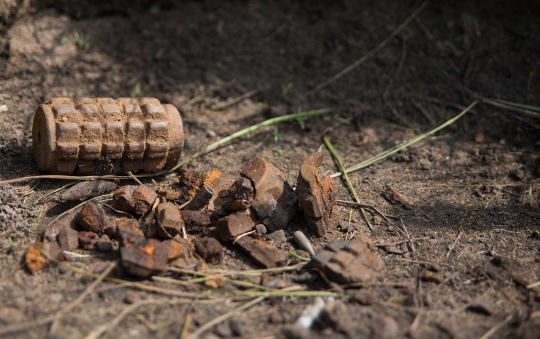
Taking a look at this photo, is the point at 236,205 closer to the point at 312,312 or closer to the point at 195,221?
the point at 195,221

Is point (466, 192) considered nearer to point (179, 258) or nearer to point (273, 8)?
point (179, 258)

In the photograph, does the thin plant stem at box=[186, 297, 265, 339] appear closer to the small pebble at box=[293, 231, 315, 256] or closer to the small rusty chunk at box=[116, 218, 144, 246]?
the small pebble at box=[293, 231, 315, 256]

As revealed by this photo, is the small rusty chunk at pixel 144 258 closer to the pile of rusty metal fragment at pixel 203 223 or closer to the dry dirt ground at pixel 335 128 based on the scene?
the pile of rusty metal fragment at pixel 203 223

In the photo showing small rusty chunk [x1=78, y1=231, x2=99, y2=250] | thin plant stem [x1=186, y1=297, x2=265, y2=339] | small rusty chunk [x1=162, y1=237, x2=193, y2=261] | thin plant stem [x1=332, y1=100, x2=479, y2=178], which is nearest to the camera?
thin plant stem [x1=186, y1=297, x2=265, y2=339]

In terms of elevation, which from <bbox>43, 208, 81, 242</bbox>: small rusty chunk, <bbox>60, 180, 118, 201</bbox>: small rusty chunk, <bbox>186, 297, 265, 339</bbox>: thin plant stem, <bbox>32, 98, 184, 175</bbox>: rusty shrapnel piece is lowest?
<bbox>186, 297, 265, 339</bbox>: thin plant stem

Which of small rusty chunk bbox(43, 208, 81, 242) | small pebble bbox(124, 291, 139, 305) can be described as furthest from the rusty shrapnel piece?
small pebble bbox(124, 291, 139, 305)

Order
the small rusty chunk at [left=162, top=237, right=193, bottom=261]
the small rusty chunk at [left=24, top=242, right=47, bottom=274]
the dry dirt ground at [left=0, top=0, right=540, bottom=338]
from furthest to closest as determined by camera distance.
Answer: the small rusty chunk at [left=162, top=237, right=193, bottom=261], the small rusty chunk at [left=24, top=242, right=47, bottom=274], the dry dirt ground at [left=0, top=0, right=540, bottom=338]

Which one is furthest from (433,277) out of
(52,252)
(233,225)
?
(52,252)
